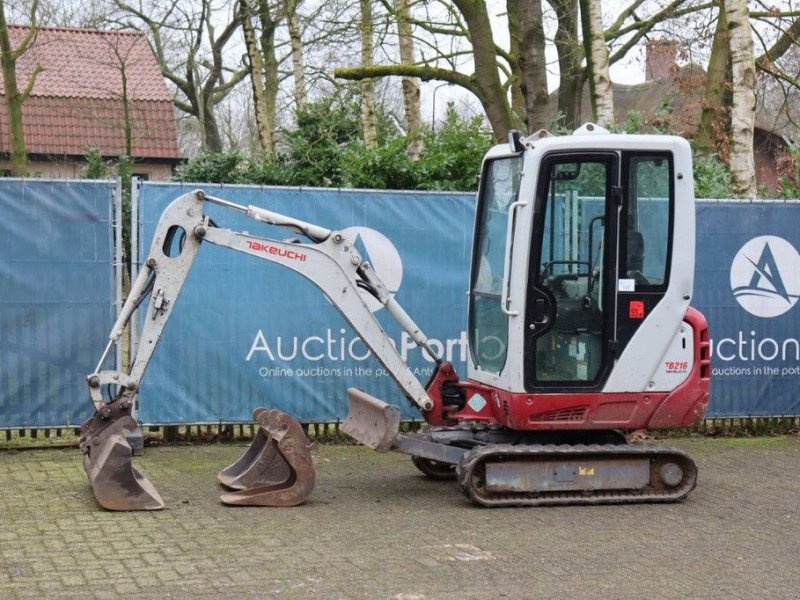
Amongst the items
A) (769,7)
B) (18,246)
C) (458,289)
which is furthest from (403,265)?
(769,7)

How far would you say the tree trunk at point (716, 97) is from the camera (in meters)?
21.9

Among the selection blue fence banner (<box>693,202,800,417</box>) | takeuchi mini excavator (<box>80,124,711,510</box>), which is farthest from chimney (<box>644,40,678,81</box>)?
takeuchi mini excavator (<box>80,124,711,510</box>)

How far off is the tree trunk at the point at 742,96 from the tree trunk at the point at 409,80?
553 cm

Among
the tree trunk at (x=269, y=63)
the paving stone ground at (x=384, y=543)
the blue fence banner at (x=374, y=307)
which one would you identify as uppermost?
the tree trunk at (x=269, y=63)

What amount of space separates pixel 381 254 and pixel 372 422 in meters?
2.90

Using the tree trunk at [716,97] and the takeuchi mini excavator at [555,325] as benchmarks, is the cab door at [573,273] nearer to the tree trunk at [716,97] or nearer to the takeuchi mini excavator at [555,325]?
the takeuchi mini excavator at [555,325]

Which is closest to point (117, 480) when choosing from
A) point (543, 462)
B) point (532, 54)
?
point (543, 462)

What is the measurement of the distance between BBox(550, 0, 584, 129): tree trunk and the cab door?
13346mm

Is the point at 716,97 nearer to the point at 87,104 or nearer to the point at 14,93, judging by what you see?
the point at 14,93

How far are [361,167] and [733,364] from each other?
17.7ft

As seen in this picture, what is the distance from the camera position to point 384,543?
323 inches

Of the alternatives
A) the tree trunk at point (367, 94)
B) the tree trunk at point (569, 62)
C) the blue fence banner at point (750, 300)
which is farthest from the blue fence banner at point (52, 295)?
the tree trunk at point (569, 62)

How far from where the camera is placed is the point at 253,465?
9.56m

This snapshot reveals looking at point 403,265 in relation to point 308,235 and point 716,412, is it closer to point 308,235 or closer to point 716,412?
point 308,235
